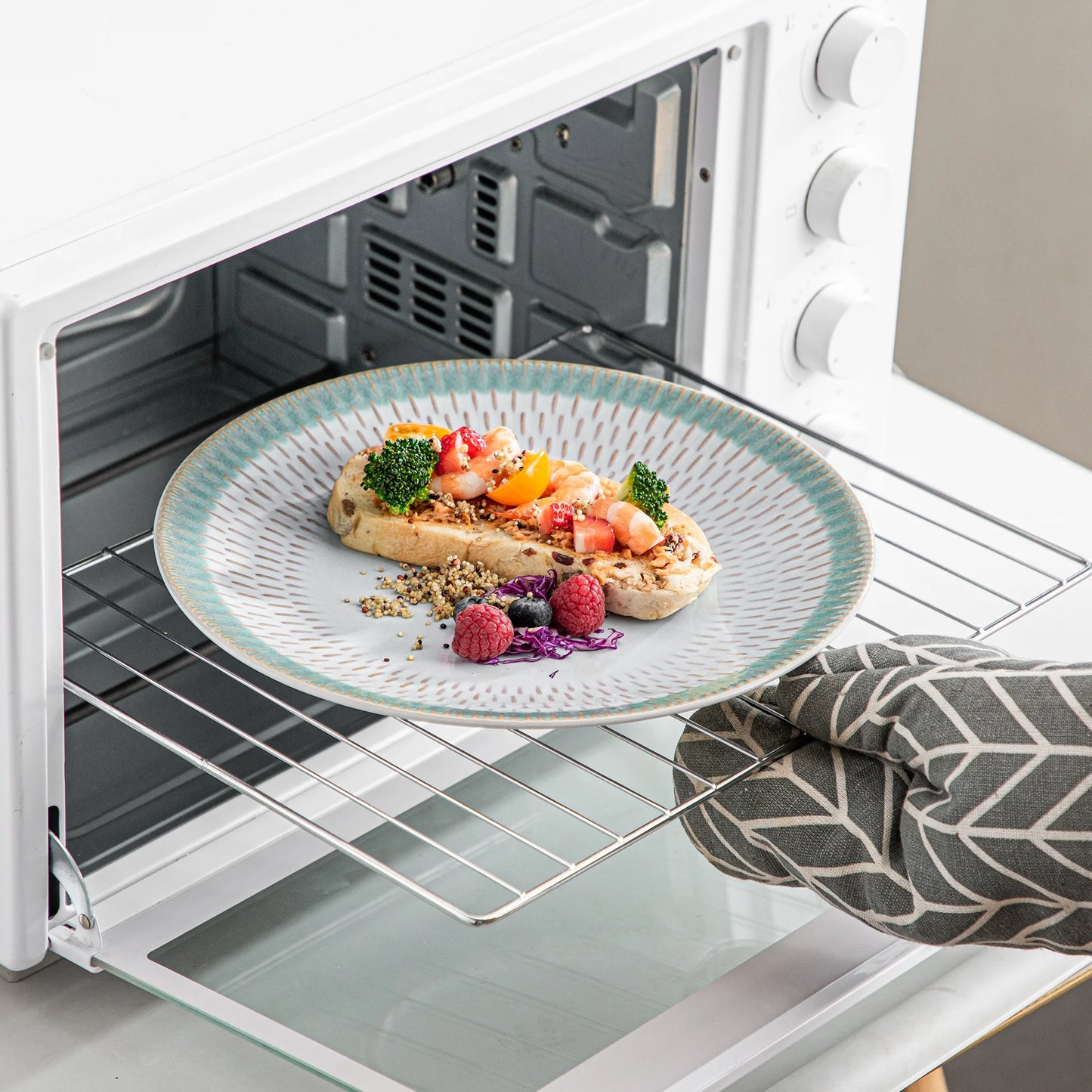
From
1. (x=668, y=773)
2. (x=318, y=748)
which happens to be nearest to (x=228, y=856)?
(x=318, y=748)

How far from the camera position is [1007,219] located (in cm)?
228

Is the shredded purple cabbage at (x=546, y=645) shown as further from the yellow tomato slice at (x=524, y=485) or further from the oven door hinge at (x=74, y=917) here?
the oven door hinge at (x=74, y=917)

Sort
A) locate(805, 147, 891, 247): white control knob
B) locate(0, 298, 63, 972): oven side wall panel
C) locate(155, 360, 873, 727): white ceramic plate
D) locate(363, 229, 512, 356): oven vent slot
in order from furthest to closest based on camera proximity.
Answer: locate(363, 229, 512, 356): oven vent slot, locate(805, 147, 891, 247): white control knob, locate(155, 360, 873, 727): white ceramic plate, locate(0, 298, 63, 972): oven side wall panel

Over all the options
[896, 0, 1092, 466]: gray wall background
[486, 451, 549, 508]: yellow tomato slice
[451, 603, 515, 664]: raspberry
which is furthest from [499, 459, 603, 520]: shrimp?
[896, 0, 1092, 466]: gray wall background

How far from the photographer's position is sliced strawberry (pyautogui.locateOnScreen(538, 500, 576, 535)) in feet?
2.99

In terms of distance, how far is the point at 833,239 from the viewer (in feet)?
3.54

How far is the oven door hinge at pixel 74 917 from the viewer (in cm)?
81

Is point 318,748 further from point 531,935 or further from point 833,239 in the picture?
point 833,239

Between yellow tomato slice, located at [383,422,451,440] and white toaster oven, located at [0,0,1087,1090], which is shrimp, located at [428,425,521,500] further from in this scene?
white toaster oven, located at [0,0,1087,1090]

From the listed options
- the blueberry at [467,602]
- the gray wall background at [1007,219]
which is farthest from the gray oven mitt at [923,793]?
the gray wall background at [1007,219]

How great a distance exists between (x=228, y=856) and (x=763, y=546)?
1.14 ft

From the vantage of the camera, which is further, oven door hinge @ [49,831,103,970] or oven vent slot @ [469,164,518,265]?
oven vent slot @ [469,164,518,265]

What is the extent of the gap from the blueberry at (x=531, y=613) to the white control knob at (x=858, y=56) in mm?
386

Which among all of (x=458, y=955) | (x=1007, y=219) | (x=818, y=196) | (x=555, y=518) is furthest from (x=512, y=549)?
(x=1007, y=219)
